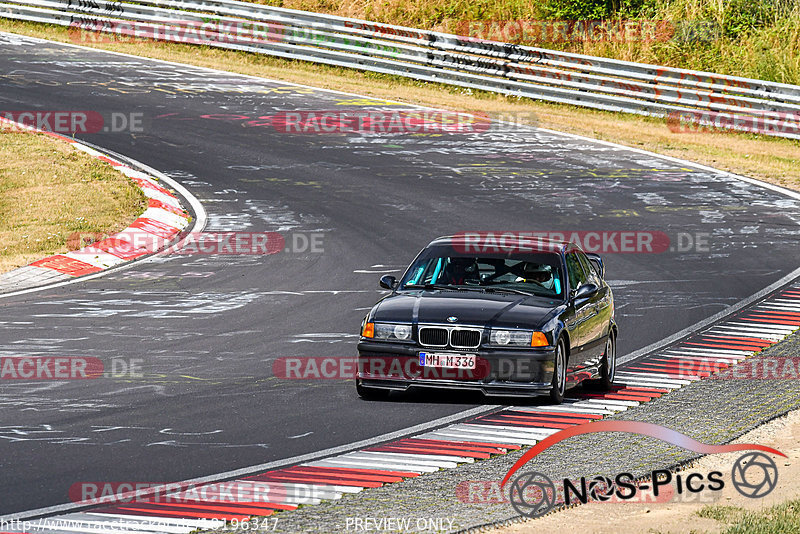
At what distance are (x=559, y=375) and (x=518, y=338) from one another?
1.99ft

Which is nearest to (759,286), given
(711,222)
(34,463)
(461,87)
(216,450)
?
(711,222)

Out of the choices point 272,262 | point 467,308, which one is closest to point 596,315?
point 467,308

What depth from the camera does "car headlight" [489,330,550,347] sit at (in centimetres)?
1125

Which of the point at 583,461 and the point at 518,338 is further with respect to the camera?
the point at 518,338

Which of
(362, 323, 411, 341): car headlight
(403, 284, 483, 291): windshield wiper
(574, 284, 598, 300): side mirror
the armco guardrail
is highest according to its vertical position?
the armco guardrail

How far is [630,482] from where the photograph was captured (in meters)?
9.13

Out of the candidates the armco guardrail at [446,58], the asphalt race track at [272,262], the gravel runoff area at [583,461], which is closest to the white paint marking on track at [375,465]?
the gravel runoff area at [583,461]

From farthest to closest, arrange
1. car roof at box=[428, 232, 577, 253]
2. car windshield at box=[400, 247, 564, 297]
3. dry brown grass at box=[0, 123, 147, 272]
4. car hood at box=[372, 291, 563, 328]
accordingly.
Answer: dry brown grass at box=[0, 123, 147, 272], car roof at box=[428, 232, 577, 253], car windshield at box=[400, 247, 564, 297], car hood at box=[372, 291, 563, 328]

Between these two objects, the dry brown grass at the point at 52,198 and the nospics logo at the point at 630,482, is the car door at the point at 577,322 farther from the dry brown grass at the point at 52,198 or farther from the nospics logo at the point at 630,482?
the dry brown grass at the point at 52,198

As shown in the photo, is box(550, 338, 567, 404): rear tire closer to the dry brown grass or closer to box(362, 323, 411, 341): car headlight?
box(362, 323, 411, 341): car headlight

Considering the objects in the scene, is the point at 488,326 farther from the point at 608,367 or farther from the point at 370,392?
the point at 608,367

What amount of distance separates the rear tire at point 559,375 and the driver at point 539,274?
0.90m

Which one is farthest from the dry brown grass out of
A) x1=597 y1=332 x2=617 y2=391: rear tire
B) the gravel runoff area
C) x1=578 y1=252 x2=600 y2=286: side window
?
the gravel runoff area

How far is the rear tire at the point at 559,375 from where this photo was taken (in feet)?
37.3
